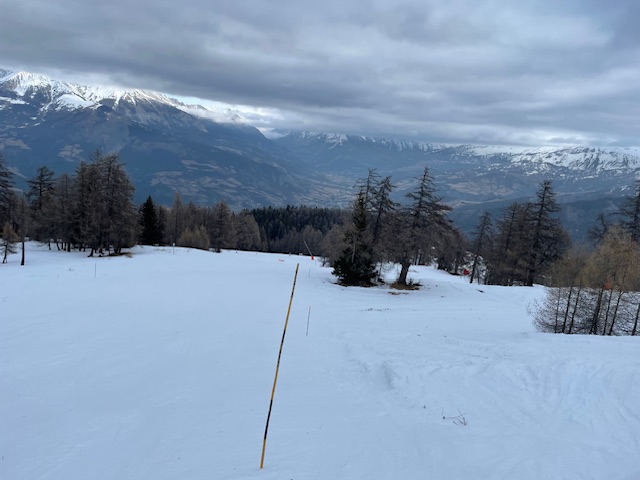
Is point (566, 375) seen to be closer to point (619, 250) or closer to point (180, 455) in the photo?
point (180, 455)

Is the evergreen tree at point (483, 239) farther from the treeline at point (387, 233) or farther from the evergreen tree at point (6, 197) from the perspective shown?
the evergreen tree at point (6, 197)

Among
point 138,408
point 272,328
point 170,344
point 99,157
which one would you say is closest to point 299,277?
point 272,328

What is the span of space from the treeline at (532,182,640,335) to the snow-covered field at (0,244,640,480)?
5691mm

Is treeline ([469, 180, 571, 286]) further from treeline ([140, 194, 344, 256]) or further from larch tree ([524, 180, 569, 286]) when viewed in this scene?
treeline ([140, 194, 344, 256])

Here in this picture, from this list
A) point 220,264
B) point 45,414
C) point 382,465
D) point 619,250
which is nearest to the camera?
point 382,465

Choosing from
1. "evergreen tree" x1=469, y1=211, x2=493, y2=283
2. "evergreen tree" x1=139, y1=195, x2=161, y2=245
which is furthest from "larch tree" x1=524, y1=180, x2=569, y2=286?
"evergreen tree" x1=139, y1=195, x2=161, y2=245

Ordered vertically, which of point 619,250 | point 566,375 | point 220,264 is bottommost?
point 220,264

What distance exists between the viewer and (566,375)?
35.9 feet

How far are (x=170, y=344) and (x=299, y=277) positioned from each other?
20.0 metres

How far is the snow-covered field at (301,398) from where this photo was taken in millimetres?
7715

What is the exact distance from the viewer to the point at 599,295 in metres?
21.5

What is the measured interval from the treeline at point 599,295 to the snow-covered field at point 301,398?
18.7 ft

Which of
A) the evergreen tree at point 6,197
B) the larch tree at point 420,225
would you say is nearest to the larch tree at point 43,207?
the evergreen tree at point 6,197

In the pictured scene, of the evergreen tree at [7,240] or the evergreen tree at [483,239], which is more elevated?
the evergreen tree at [483,239]
